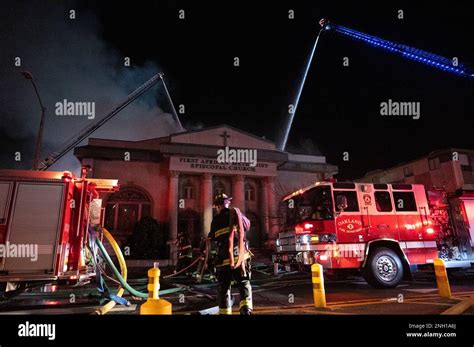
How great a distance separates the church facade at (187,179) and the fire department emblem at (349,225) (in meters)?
13.2

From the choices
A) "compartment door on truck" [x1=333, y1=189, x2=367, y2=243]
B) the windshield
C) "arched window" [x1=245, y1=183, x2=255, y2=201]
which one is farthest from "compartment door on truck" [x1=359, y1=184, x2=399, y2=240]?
"arched window" [x1=245, y1=183, x2=255, y2=201]

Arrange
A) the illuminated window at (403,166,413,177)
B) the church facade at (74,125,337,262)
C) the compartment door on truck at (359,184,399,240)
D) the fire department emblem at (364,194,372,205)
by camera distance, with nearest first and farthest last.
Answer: the compartment door on truck at (359,184,399,240), the fire department emblem at (364,194,372,205), the church facade at (74,125,337,262), the illuminated window at (403,166,413,177)

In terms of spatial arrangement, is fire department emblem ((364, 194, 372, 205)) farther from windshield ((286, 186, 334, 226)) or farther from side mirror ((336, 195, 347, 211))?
windshield ((286, 186, 334, 226))

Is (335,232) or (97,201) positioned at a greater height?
(97,201)

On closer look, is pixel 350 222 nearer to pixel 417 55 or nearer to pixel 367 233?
pixel 367 233

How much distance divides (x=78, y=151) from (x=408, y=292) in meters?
21.6

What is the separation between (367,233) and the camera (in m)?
7.20

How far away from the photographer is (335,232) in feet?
22.7

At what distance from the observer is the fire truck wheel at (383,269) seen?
271 inches

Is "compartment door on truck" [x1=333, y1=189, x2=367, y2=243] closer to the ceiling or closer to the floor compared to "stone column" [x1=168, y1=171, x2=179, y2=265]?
closer to the floor

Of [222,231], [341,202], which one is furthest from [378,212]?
A: [222,231]

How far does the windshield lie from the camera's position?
7.13 m
